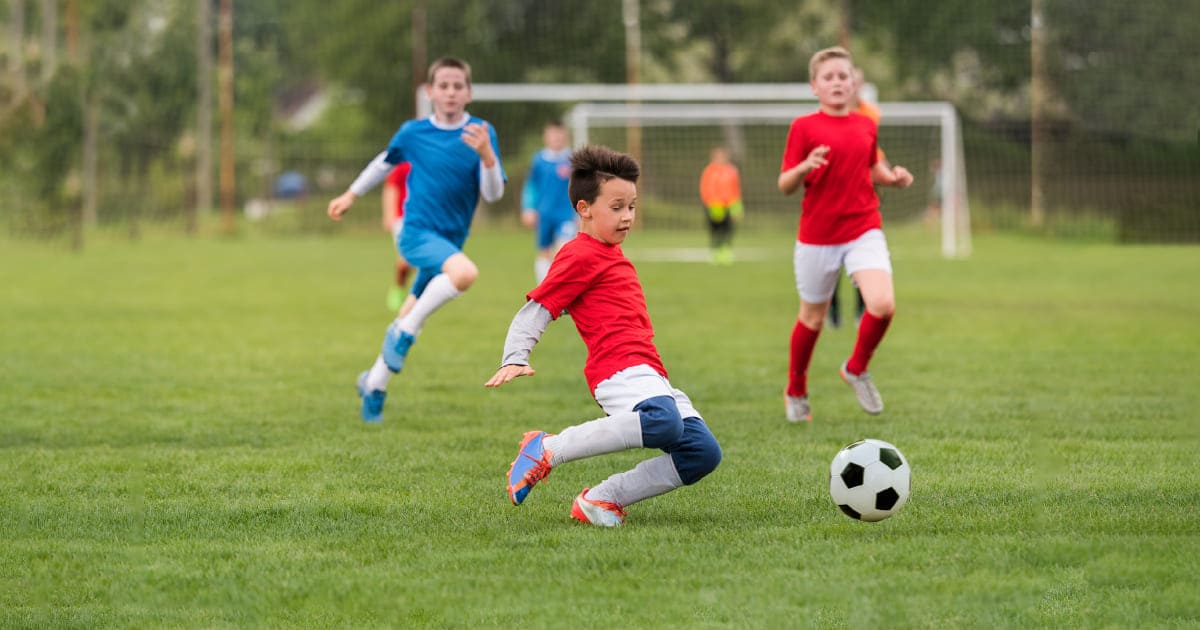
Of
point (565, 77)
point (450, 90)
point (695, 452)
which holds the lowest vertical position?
point (695, 452)

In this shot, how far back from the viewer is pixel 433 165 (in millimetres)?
8164

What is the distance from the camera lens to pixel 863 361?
7738mm

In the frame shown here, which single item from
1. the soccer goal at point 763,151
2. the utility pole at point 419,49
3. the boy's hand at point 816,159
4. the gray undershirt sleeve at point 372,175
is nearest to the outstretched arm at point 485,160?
the gray undershirt sleeve at point 372,175

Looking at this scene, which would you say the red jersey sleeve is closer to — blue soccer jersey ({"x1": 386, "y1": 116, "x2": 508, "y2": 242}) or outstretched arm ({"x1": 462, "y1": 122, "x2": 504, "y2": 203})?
outstretched arm ({"x1": 462, "y1": 122, "x2": 504, "y2": 203})

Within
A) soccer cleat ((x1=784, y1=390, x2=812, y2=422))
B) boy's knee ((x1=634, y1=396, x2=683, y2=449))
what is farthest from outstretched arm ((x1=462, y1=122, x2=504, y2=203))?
boy's knee ((x1=634, y1=396, x2=683, y2=449))

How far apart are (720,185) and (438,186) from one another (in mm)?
16259

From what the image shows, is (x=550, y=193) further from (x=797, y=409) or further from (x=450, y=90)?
(x=797, y=409)

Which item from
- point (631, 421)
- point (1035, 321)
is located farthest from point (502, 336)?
point (631, 421)

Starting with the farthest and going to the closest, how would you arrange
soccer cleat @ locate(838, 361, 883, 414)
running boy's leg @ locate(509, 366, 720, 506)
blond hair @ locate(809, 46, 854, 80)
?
1. soccer cleat @ locate(838, 361, 883, 414)
2. blond hair @ locate(809, 46, 854, 80)
3. running boy's leg @ locate(509, 366, 720, 506)

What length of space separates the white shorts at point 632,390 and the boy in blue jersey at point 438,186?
8.70 ft

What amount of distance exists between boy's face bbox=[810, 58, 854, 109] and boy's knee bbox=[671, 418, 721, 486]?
2957 millimetres

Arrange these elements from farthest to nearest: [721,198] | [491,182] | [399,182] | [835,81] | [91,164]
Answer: [91,164] → [721,198] → [399,182] → [491,182] → [835,81]

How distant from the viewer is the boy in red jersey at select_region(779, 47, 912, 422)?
7617 millimetres

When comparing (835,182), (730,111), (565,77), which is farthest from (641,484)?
(565,77)
